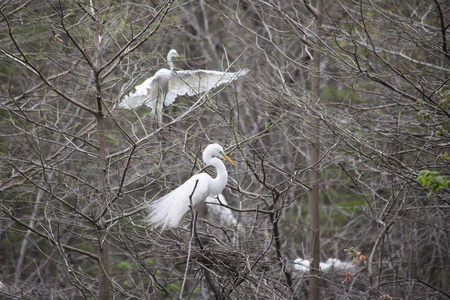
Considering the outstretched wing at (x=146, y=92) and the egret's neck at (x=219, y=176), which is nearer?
the egret's neck at (x=219, y=176)

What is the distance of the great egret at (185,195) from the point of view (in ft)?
13.4

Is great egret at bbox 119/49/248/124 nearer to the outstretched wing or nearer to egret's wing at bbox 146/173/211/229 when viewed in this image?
the outstretched wing

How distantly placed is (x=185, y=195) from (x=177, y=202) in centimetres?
12

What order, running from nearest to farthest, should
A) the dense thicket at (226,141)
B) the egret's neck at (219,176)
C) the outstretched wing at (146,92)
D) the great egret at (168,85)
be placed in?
the dense thicket at (226,141)
the egret's neck at (219,176)
the outstretched wing at (146,92)
the great egret at (168,85)

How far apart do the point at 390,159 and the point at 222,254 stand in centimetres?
166

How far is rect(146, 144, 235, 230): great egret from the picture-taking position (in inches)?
161

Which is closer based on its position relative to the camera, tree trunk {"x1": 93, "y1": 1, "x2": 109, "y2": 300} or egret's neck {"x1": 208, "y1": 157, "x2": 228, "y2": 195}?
tree trunk {"x1": 93, "y1": 1, "x2": 109, "y2": 300}

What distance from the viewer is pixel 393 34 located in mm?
4449

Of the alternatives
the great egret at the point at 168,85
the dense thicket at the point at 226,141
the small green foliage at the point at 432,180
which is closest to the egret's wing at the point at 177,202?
the dense thicket at the point at 226,141

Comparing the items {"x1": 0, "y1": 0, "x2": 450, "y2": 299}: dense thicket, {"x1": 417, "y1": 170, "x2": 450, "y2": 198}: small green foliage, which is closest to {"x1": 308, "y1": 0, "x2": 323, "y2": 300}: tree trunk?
{"x1": 0, "y1": 0, "x2": 450, "y2": 299}: dense thicket

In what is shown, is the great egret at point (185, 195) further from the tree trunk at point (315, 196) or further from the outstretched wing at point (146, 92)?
the tree trunk at point (315, 196)

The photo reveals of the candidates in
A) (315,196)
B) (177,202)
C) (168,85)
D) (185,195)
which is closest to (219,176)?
(185,195)

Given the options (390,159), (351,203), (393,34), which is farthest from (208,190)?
(351,203)

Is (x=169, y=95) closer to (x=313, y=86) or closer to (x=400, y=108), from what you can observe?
(x=313, y=86)
